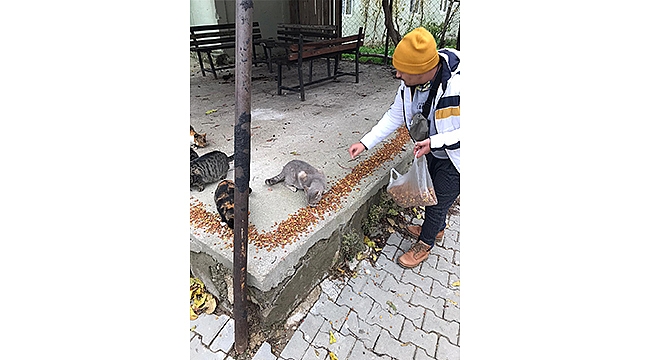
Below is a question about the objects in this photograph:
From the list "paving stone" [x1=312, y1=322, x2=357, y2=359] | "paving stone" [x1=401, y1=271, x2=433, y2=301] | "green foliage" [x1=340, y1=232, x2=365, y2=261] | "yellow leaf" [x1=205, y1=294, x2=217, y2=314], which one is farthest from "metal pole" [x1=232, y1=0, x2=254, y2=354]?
"paving stone" [x1=401, y1=271, x2=433, y2=301]

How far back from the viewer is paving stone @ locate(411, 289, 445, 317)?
2.61 metres

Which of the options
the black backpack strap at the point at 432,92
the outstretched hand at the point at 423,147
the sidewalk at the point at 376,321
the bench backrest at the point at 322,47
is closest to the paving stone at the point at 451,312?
the sidewalk at the point at 376,321

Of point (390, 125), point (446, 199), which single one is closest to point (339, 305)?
point (446, 199)

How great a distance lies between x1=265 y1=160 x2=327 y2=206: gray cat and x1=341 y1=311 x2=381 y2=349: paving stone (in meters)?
0.86

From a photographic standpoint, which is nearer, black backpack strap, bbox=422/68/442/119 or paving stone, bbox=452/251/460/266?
black backpack strap, bbox=422/68/442/119

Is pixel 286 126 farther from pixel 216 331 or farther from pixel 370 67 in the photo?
pixel 370 67

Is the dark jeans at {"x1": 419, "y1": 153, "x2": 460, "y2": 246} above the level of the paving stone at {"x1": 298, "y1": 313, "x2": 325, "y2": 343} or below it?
above

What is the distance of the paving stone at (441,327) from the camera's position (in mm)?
2410

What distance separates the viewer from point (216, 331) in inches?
91.0

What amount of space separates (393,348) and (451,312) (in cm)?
57

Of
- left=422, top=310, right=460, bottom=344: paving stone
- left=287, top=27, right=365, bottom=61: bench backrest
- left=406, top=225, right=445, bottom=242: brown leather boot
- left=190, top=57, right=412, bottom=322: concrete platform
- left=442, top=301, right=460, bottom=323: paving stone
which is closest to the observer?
left=190, top=57, right=412, bottom=322: concrete platform

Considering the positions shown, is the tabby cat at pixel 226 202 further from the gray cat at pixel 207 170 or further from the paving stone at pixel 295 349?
the paving stone at pixel 295 349

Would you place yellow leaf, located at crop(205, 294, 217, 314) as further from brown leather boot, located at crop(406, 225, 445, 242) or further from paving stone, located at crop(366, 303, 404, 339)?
brown leather boot, located at crop(406, 225, 445, 242)

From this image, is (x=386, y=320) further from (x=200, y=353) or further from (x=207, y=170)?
(x=207, y=170)
